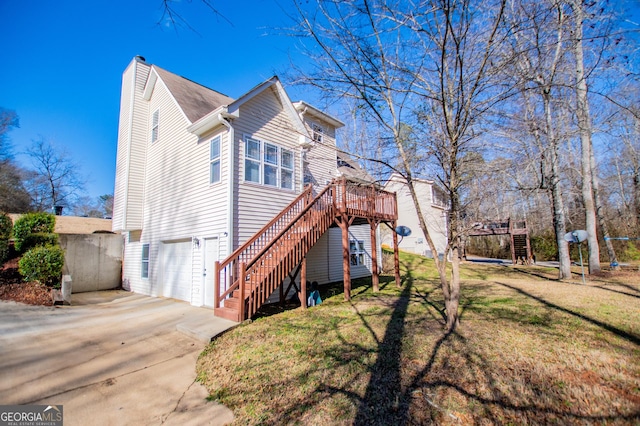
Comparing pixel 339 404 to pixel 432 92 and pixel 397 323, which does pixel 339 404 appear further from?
pixel 432 92


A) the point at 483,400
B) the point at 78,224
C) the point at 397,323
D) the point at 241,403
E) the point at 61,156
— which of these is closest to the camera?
the point at 483,400

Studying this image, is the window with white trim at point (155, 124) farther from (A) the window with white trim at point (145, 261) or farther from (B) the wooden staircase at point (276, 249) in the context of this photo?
(B) the wooden staircase at point (276, 249)

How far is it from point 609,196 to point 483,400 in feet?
109

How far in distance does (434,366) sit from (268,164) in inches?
313

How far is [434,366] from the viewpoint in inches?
155

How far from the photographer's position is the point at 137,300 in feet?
33.6

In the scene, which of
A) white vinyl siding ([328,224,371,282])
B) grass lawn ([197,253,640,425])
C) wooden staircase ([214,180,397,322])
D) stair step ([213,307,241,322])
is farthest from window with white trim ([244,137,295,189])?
grass lawn ([197,253,640,425])

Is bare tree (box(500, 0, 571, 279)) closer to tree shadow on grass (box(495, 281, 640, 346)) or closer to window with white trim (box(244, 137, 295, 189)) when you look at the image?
tree shadow on grass (box(495, 281, 640, 346))

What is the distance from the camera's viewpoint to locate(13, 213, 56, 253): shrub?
10188mm

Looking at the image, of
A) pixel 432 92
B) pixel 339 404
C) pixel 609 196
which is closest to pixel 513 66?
pixel 432 92

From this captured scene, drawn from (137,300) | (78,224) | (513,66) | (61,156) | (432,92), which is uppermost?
(61,156)

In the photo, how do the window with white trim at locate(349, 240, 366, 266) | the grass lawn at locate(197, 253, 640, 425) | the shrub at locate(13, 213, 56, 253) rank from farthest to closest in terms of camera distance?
the window with white trim at locate(349, 240, 366, 266)
the shrub at locate(13, 213, 56, 253)
the grass lawn at locate(197, 253, 640, 425)

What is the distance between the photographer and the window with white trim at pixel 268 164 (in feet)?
30.6

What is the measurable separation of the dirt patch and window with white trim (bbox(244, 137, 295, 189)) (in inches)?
298
